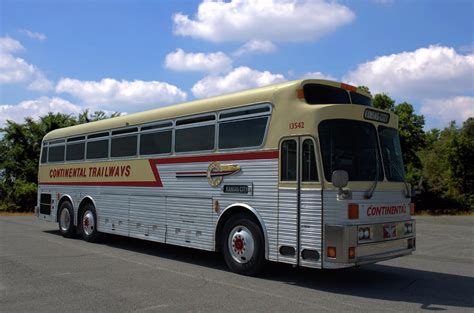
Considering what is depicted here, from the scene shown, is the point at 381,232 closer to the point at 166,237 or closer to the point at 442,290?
the point at 442,290

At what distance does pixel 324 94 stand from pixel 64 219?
9.86 m

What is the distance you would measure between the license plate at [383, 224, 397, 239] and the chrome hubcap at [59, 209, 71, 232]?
995 cm

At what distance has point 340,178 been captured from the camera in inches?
263

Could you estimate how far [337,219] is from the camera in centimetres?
692

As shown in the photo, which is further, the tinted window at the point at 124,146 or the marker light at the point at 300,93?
the tinted window at the point at 124,146

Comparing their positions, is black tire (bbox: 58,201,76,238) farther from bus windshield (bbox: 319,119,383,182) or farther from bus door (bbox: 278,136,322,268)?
bus windshield (bbox: 319,119,383,182)

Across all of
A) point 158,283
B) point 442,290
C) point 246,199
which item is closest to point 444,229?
point 442,290

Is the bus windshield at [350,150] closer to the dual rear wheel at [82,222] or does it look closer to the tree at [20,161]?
the dual rear wheel at [82,222]

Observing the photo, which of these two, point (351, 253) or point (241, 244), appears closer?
point (351, 253)

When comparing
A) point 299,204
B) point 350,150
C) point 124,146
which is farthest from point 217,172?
point 124,146

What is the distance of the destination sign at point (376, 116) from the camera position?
25.2 feet

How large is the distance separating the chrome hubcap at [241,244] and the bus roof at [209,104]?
7.68ft

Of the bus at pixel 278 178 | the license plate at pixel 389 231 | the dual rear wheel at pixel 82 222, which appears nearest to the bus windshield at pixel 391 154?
the bus at pixel 278 178

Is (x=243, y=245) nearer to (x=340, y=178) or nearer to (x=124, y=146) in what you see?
(x=340, y=178)
